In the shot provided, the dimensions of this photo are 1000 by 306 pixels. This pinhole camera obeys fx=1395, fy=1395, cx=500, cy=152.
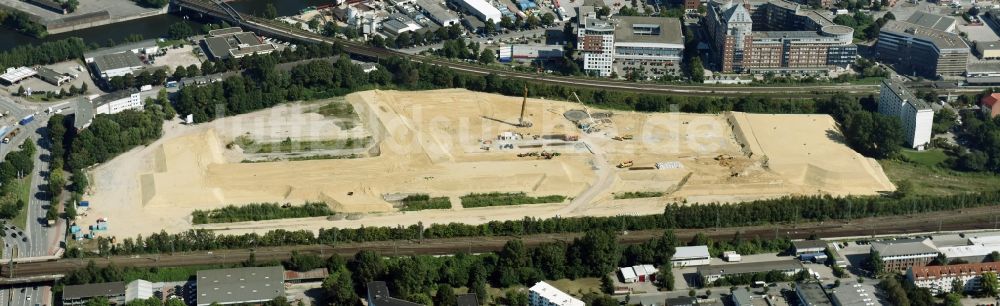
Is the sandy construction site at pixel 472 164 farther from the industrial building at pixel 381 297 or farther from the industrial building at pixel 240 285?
the industrial building at pixel 381 297

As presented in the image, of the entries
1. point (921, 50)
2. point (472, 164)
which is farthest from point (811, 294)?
point (921, 50)

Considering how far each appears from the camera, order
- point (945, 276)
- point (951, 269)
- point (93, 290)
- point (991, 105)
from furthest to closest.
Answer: point (991, 105) < point (951, 269) < point (945, 276) < point (93, 290)

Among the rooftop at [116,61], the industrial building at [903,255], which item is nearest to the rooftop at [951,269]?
the industrial building at [903,255]

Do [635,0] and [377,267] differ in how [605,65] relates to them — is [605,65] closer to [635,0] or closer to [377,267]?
[635,0]

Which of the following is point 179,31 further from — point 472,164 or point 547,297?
point 547,297

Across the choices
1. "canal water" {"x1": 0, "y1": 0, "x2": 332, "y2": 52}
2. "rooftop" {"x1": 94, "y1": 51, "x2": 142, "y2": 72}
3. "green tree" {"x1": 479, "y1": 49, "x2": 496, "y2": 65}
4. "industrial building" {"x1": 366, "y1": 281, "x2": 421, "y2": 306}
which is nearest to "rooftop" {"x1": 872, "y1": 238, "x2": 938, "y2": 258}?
"industrial building" {"x1": 366, "y1": 281, "x2": 421, "y2": 306}
